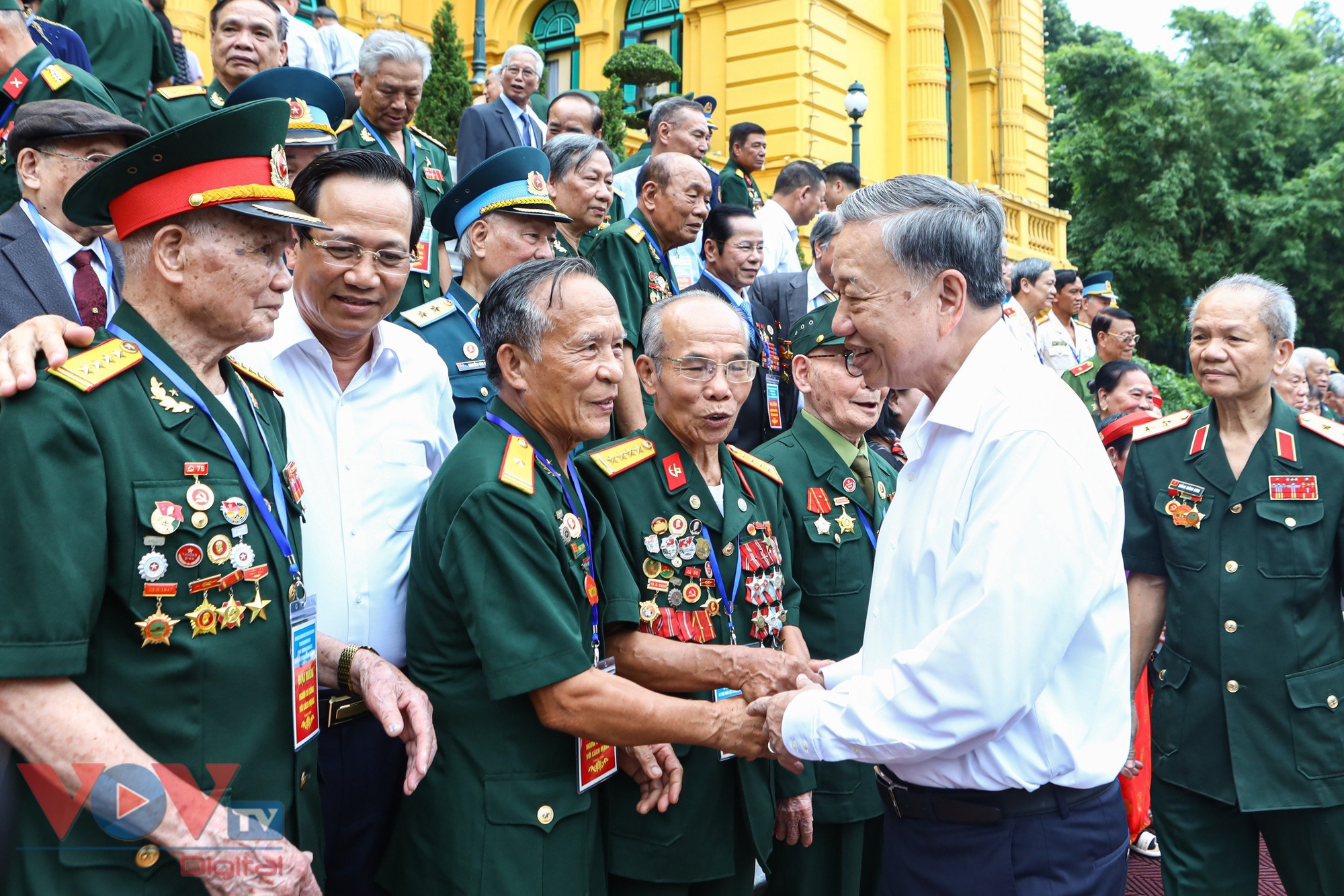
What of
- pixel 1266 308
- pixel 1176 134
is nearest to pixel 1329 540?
pixel 1266 308

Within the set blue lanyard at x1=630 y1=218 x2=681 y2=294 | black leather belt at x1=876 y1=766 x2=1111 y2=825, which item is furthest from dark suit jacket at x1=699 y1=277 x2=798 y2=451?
black leather belt at x1=876 y1=766 x2=1111 y2=825

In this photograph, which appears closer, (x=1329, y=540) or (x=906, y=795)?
(x=906, y=795)

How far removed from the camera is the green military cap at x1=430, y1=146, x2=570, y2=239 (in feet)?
13.4

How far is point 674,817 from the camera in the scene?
9.57 ft

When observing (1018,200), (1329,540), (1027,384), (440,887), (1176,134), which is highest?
(1176,134)

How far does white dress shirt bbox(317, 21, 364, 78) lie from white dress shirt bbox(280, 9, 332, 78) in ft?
0.62

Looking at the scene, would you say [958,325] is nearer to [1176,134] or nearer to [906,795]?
[906,795]

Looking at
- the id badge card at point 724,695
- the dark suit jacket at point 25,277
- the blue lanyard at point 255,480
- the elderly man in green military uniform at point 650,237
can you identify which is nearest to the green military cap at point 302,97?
the dark suit jacket at point 25,277

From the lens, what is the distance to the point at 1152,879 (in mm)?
5227

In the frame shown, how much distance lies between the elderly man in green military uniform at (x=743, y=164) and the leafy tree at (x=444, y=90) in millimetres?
4051

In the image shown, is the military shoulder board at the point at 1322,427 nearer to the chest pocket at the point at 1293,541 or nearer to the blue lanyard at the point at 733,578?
the chest pocket at the point at 1293,541

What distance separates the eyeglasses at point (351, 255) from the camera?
2.93 metres

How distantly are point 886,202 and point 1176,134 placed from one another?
2850 cm

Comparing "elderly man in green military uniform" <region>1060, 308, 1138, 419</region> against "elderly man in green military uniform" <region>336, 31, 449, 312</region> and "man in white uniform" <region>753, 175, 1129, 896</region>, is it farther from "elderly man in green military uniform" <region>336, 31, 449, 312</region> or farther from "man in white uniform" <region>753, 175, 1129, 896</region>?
"man in white uniform" <region>753, 175, 1129, 896</region>
